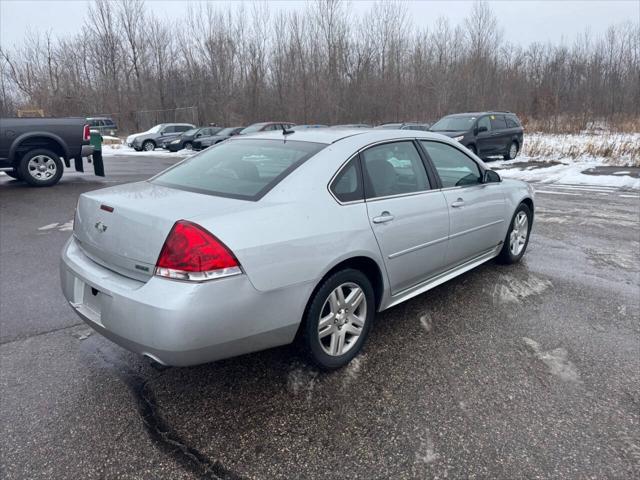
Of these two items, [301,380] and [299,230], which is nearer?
[299,230]

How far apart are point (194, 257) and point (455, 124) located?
605 inches

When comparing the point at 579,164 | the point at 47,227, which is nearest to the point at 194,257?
the point at 47,227

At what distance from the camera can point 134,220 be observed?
265 cm

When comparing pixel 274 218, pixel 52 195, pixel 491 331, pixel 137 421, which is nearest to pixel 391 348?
pixel 491 331

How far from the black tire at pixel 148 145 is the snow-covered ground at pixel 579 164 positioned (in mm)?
19620

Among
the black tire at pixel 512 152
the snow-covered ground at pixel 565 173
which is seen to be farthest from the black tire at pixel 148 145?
the black tire at pixel 512 152

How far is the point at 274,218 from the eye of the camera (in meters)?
2.64

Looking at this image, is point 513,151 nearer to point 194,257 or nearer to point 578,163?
point 578,163

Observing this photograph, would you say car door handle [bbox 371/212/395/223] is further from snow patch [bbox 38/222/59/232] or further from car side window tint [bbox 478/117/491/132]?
car side window tint [bbox 478/117/491/132]

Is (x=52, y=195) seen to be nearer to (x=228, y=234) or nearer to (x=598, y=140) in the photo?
(x=228, y=234)

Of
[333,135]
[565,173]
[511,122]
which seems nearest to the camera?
[333,135]

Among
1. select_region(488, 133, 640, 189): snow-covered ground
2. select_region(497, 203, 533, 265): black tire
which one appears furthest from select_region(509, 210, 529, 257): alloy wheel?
select_region(488, 133, 640, 189): snow-covered ground

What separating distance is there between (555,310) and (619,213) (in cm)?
546

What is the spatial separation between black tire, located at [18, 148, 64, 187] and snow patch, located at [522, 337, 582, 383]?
1077 cm
